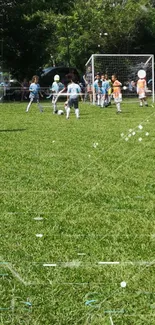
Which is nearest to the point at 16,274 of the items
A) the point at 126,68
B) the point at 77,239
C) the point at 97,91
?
the point at 77,239

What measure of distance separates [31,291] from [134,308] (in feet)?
2.54

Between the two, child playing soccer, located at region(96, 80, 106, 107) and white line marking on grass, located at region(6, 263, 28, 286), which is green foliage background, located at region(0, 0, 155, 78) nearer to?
child playing soccer, located at region(96, 80, 106, 107)

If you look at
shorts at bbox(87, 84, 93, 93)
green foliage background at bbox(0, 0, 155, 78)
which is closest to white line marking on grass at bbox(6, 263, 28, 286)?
green foliage background at bbox(0, 0, 155, 78)

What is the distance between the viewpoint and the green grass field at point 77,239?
13.2 ft

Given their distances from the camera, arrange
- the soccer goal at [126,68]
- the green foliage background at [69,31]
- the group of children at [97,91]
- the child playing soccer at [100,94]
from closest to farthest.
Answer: the group of children at [97,91] → the child playing soccer at [100,94] → the soccer goal at [126,68] → the green foliage background at [69,31]

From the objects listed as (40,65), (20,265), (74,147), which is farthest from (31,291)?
(40,65)

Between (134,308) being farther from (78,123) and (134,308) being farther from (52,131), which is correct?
(78,123)

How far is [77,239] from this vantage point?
18.3ft

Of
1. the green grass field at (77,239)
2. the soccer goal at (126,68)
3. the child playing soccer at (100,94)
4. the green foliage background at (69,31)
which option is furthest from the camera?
the green foliage background at (69,31)

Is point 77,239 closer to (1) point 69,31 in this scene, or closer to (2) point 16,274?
(2) point 16,274

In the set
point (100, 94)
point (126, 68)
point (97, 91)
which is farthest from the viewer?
point (126, 68)

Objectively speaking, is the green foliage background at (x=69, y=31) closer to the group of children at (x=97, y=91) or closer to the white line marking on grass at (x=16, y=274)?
the group of children at (x=97, y=91)

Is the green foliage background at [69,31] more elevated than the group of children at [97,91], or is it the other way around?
the green foliage background at [69,31]

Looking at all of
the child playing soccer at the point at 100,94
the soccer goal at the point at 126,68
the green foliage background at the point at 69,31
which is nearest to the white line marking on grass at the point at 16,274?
the child playing soccer at the point at 100,94
